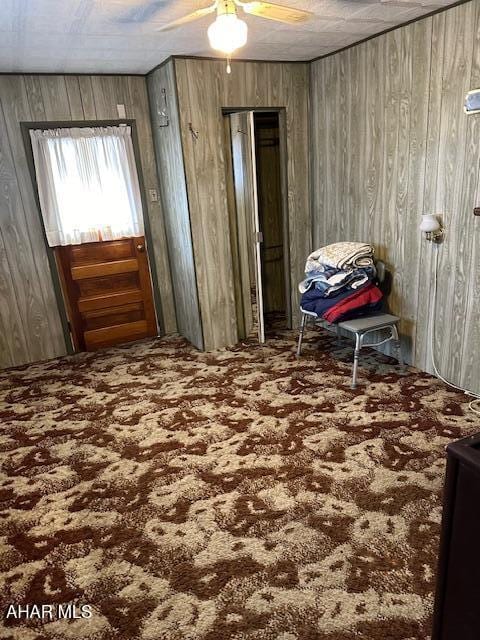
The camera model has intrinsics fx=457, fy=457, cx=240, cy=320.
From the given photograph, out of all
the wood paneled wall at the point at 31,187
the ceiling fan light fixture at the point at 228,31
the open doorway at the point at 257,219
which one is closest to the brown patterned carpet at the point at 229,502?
the wood paneled wall at the point at 31,187

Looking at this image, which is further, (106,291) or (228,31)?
(106,291)

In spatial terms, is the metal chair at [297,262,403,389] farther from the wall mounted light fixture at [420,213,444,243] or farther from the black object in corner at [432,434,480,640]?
the black object in corner at [432,434,480,640]

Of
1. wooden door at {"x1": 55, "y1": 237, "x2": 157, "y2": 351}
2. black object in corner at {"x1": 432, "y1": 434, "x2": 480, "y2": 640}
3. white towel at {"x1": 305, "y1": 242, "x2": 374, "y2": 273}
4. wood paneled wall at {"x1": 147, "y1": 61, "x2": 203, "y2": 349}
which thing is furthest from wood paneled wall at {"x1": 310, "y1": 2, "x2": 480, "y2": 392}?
black object in corner at {"x1": 432, "y1": 434, "x2": 480, "y2": 640}

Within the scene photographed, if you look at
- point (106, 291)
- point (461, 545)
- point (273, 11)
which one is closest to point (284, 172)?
point (106, 291)

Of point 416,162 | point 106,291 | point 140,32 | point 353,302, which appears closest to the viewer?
point 140,32

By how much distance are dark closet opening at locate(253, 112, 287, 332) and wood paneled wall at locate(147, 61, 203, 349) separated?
81 centimetres

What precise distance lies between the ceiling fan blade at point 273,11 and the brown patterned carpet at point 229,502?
2.24m

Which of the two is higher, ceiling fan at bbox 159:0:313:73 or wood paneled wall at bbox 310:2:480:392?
ceiling fan at bbox 159:0:313:73

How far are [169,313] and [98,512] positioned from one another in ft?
8.75

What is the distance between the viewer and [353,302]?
3.47 meters

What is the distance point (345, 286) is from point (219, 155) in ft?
5.08

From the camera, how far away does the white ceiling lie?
7.83 ft

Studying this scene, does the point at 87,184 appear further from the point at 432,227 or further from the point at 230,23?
the point at 432,227

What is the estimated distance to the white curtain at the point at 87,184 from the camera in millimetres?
3912
